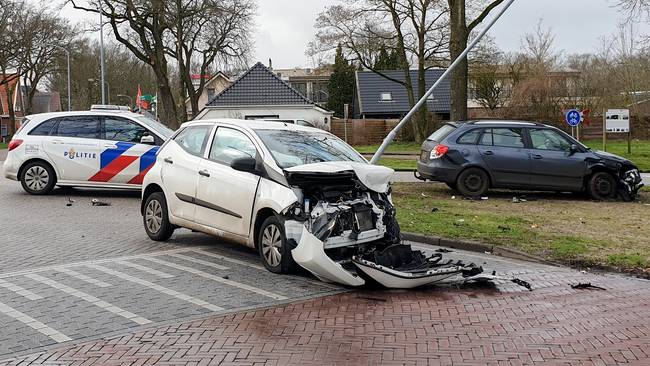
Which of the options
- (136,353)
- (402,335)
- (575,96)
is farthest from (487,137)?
(575,96)

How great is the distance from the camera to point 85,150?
549 inches

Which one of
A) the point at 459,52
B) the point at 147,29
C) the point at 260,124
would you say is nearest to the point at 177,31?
the point at 147,29

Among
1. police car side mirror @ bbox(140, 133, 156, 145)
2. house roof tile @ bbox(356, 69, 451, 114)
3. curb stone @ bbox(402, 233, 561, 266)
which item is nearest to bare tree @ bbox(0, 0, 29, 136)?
house roof tile @ bbox(356, 69, 451, 114)

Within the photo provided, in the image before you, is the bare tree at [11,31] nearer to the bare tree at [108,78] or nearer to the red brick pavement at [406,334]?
the bare tree at [108,78]

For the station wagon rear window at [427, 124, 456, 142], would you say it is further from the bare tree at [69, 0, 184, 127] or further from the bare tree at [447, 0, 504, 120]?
the bare tree at [69, 0, 184, 127]

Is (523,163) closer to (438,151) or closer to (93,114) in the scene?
(438,151)

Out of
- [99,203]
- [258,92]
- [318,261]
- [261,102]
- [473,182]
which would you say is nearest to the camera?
[318,261]

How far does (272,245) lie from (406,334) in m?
2.44

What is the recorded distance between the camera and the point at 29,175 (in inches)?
562

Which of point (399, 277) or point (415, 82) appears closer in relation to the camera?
point (399, 277)

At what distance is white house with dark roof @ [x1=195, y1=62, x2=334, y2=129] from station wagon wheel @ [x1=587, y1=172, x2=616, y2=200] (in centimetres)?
3310

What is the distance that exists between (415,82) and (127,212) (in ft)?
148

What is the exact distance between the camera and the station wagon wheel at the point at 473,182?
14398mm

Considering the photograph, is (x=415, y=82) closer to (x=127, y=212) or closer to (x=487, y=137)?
(x=487, y=137)
